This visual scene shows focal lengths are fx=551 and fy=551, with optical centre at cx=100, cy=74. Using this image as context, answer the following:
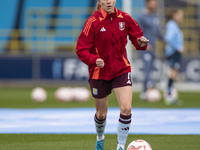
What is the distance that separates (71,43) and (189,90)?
8.47m

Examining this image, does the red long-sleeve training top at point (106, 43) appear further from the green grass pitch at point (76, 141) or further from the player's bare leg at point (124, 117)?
the green grass pitch at point (76, 141)

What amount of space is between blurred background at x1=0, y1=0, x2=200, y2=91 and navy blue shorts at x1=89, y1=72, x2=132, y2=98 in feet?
54.1

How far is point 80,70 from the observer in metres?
25.4

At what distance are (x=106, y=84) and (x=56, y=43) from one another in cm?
2295

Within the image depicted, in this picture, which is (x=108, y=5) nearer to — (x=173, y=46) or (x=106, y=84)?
(x=106, y=84)

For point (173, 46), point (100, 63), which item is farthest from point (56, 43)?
point (100, 63)

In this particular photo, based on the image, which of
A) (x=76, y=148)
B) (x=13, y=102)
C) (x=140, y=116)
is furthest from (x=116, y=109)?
(x=76, y=148)

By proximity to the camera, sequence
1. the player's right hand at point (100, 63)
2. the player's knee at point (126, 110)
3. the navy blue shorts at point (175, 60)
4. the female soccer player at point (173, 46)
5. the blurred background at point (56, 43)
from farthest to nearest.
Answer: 1. the blurred background at point (56, 43)
2. the navy blue shorts at point (175, 60)
3. the female soccer player at point (173, 46)
4. the player's knee at point (126, 110)
5. the player's right hand at point (100, 63)

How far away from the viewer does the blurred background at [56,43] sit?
80.0 ft

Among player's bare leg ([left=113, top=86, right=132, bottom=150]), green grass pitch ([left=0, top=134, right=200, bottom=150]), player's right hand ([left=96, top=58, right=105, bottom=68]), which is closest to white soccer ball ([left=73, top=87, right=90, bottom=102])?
green grass pitch ([left=0, top=134, right=200, bottom=150])

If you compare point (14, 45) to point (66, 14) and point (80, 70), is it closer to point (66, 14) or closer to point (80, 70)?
point (66, 14)

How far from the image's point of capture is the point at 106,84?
740cm

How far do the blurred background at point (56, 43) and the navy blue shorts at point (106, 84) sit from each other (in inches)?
649

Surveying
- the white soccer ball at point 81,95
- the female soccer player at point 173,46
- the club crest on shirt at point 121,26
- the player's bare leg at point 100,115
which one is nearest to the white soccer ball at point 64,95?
the white soccer ball at point 81,95
